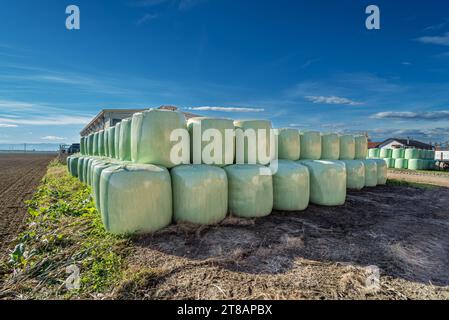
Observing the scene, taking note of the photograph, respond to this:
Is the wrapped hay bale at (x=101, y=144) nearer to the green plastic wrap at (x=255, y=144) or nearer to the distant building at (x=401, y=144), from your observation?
the green plastic wrap at (x=255, y=144)

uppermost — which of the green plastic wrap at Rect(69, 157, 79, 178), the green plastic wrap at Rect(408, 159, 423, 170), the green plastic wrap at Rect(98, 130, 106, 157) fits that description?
the green plastic wrap at Rect(98, 130, 106, 157)

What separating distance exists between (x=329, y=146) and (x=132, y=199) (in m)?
4.83

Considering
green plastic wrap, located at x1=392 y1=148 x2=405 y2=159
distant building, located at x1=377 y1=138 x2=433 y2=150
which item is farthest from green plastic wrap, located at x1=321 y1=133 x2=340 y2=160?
distant building, located at x1=377 y1=138 x2=433 y2=150

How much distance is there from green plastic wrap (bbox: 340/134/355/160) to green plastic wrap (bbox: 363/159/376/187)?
0.91 m

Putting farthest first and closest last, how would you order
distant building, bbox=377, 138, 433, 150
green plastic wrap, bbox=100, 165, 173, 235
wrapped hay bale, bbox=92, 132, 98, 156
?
distant building, bbox=377, 138, 433, 150 < wrapped hay bale, bbox=92, 132, 98, 156 < green plastic wrap, bbox=100, 165, 173, 235

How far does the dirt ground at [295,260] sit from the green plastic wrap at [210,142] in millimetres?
949

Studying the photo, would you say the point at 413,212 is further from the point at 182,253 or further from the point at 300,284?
the point at 182,253

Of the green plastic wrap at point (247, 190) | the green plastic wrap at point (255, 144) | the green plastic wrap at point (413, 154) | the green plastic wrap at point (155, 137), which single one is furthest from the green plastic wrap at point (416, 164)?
the green plastic wrap at point (155, 137)

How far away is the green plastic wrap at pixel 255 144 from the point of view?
4.01 m

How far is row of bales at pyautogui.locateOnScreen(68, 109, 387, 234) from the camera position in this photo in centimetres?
286

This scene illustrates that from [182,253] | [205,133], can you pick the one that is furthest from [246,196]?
[182,253]

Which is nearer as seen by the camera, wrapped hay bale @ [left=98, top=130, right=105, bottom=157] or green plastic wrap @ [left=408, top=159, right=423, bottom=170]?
wrapped hay bale @ [left=98, top=130, right=105, bottom=157]

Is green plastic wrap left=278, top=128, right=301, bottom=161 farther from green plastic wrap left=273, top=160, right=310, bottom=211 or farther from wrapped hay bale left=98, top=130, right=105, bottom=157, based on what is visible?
wrapped hay bale left=98, top=130, right=105, bottom=157
